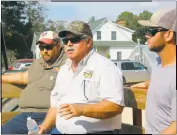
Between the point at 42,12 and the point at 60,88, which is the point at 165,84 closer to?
the point at 60,88

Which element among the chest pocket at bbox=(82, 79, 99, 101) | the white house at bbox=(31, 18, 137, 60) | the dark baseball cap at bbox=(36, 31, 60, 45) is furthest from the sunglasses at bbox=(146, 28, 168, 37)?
the dark baseball cap at bbox=(36, 31, 60, 45)

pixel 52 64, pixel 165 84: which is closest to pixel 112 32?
pixel 52 64

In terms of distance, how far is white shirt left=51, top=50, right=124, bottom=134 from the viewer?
2.37 meters

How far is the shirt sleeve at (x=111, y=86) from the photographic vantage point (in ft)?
7.69

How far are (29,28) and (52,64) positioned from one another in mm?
432

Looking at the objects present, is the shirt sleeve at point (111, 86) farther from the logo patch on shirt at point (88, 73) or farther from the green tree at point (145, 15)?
the green tree at point (145, 15)

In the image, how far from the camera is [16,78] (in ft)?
11.4

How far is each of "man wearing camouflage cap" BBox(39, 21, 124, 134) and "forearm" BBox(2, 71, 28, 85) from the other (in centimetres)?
80

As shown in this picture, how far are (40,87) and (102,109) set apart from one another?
104 centimetres

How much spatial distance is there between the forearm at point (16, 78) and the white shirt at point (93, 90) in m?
0.94

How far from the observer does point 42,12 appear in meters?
2.91

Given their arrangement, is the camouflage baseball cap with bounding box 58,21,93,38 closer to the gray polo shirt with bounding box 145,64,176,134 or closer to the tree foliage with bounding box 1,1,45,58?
the tree foliage with bounding box 1,1,45,58

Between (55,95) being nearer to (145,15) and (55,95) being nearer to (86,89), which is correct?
(86,89)

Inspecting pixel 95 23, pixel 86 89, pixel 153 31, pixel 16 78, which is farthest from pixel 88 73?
pixel 16 78
